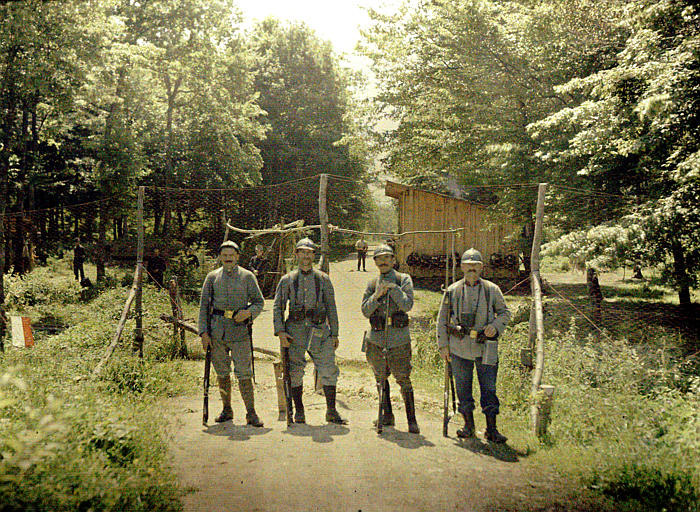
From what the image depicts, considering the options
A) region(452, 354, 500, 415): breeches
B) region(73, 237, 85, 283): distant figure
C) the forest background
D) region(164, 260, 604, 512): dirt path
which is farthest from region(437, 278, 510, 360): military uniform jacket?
region(73, 237, 85, 283): distant figure

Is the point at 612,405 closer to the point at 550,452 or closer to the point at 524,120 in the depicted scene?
the point at 550,452

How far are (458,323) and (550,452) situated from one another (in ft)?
5.26

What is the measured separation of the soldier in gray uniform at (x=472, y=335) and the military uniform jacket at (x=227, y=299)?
7.27ft

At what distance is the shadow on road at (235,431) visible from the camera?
6457 millimetres

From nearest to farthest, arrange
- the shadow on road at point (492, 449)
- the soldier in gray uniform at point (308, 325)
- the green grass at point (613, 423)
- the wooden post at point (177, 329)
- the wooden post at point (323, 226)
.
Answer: the green grass at point (613, 423)
the shadow on road at point (492, 449)
the soldier in gray uniform at point (308, 325)
the wooden post at point (323, 226)
the wooden post at point (177, 329)

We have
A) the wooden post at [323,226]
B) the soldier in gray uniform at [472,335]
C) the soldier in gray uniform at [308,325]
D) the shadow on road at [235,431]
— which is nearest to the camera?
the shadow on road at [235,431]

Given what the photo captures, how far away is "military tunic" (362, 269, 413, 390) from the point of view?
688cm

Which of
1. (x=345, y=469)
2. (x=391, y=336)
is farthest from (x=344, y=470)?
(x=391, y=336)

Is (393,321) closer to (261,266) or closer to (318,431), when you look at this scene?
(318,431)

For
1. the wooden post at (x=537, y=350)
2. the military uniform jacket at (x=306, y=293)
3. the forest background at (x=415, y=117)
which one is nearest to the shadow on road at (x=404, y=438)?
the military uniform jacket at (x=306, y=293)

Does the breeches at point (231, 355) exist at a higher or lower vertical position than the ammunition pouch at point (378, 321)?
lower

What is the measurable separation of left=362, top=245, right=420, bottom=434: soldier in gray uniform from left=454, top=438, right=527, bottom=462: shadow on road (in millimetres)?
578

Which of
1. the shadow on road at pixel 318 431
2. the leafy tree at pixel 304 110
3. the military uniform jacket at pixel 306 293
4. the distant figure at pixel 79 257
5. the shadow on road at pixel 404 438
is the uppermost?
the leafy tree at pixel 304 110

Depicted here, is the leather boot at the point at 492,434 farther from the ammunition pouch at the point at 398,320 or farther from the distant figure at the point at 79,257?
the distant figure at the point at 79,257
